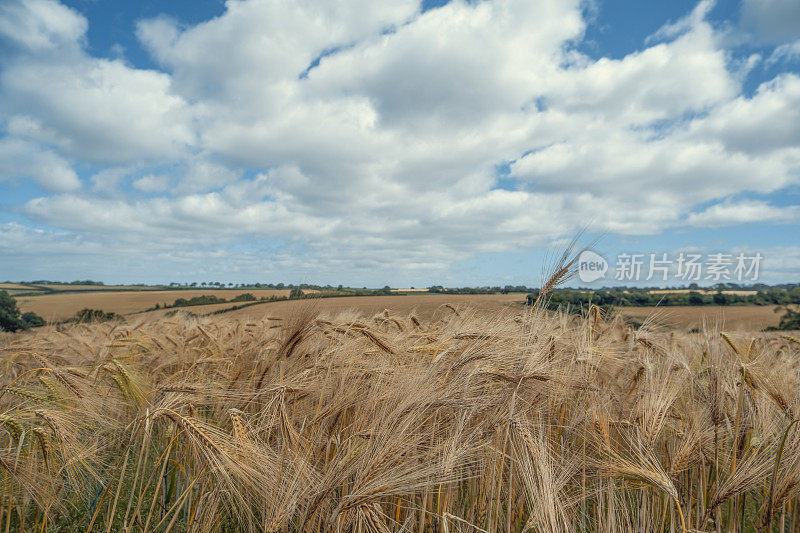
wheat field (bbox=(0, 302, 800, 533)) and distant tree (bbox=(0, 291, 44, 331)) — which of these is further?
distant tree (bbox=(0, 291, 44, 331))

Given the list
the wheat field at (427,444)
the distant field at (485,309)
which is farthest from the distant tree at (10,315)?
the wheat field at (427,444)

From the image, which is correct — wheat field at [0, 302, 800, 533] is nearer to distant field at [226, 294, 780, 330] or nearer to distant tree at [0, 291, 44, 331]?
distant field at [226, 294, 780, 330]

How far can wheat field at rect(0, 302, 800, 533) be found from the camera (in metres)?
1.67

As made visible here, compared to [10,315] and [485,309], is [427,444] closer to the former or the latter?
[485,309]

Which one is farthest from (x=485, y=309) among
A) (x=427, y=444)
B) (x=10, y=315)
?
(x=10, y=315)

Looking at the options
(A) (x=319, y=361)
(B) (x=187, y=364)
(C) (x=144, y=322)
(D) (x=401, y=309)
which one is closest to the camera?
(A) (x=319, y=361)

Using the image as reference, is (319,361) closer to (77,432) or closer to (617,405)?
(77,432)

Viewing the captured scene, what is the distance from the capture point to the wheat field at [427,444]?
1671mm

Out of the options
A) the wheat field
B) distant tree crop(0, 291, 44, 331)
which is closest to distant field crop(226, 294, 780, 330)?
the wheat field

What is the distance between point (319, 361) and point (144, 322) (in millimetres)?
7357

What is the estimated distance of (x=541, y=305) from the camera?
10.4 feet

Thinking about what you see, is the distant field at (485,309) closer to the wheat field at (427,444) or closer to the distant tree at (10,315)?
the wheat field at (427,444)

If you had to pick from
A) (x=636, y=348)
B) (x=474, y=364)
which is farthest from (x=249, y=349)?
(x=636, y=348)

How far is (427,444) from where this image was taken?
210cm
